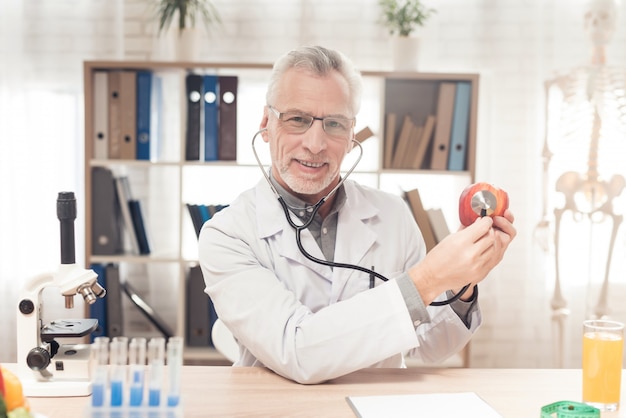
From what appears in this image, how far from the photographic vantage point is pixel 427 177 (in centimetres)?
348

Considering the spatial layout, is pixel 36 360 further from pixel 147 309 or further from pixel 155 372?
pixel 147 309

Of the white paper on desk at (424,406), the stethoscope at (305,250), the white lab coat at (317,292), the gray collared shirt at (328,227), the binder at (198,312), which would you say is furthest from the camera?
the binder at (198,312)

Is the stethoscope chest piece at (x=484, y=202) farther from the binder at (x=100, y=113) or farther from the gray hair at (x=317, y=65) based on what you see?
the binder at (x=100, y=113)

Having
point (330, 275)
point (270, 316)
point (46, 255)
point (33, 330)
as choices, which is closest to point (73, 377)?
point (33, 330)

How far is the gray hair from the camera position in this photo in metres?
1.83

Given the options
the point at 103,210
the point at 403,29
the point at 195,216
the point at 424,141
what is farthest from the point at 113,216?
the point at 403,29

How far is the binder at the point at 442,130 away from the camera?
3252mm

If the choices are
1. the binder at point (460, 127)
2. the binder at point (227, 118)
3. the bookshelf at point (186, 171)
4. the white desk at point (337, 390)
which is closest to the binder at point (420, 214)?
the bookshelf at point (186, 171)

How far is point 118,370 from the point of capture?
1.10 metres

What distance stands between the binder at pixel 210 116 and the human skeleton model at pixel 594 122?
58.0 inches

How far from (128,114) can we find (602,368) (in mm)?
2364

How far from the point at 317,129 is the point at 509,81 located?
199 centimetres

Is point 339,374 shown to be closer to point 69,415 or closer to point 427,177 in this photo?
point 69,415

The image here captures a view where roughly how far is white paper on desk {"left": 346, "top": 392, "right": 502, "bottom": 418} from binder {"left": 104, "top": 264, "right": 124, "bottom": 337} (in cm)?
207
